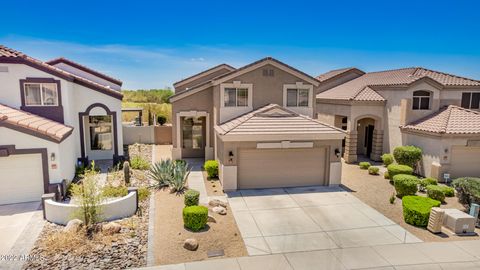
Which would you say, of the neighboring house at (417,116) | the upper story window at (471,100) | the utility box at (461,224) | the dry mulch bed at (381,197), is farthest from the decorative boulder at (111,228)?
the upper story window at (471,100)

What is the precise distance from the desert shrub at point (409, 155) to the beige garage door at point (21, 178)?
66.0ft

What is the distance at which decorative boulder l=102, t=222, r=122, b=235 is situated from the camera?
1080 centimetres

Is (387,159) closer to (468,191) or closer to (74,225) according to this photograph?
(468,191)

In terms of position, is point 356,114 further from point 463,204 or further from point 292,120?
point 463,204

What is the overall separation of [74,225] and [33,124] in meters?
6.61

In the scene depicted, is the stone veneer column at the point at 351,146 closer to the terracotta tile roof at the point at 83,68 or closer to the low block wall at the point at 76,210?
the low block wall at the point at 76,210

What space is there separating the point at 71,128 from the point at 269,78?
11932mm

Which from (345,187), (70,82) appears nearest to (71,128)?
(70,82)

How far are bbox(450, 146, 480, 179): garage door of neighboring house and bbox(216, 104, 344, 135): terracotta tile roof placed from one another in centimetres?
766

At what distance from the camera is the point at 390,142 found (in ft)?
73.8

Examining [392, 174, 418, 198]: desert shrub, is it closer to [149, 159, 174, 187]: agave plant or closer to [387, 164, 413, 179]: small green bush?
[387, 164, 413, 179]: small green bush

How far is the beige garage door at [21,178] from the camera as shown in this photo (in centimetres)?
1362

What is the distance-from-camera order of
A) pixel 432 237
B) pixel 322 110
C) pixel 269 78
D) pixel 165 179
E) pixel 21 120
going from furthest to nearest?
pixel 322 110 < pixel 269 78 < pixel 165 179 < pixel 21 120 < pixel 432 237

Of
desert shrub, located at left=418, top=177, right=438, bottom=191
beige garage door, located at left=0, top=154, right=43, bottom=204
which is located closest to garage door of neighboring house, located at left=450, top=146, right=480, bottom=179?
desert shrub, located at left=418, top=177, right=438, bottom=191
